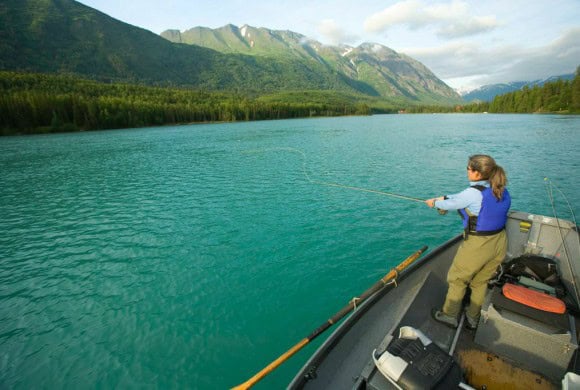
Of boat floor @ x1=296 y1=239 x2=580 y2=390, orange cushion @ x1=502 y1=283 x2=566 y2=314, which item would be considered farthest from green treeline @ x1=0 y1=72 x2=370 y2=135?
orange cushion @ x1=502 y1=283 x2=566 y2=314

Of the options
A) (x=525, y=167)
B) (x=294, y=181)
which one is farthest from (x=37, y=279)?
(x=525, y=167)

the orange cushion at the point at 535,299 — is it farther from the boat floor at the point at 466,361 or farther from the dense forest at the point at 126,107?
the dense forest at the point at 126,107

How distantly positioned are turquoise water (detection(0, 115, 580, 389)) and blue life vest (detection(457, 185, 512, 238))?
5.19m

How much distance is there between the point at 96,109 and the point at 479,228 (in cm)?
11526

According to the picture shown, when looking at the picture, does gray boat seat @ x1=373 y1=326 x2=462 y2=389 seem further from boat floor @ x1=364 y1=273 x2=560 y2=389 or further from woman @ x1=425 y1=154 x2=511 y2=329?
woman @ x1=425 y1=154 x2=511 y2=329

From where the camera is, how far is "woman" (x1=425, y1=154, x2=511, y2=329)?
195 inches

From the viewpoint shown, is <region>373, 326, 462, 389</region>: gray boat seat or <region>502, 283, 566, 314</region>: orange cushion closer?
<region>373, 326, 462, 389</region>: gray boat seat

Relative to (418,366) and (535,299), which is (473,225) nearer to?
(535,299)

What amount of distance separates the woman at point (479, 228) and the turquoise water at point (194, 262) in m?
4.20

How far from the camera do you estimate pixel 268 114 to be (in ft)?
490

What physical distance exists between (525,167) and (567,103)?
124m

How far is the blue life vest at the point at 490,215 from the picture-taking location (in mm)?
4926

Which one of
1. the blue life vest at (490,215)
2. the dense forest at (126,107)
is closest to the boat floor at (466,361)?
the blue life vest at (490,215)

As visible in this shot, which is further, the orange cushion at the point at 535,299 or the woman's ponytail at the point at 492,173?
the woman's ponytail at the point at 492,173
